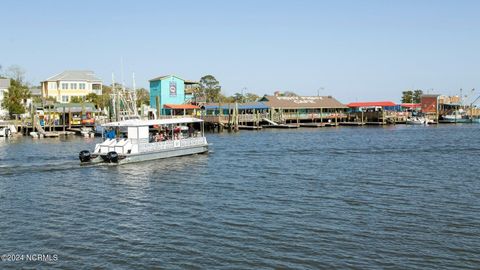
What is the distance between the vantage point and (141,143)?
135ft

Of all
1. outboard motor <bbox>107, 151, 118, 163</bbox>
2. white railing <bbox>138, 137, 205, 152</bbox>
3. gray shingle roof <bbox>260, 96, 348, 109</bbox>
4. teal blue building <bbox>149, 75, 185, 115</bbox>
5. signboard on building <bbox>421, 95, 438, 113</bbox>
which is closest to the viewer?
outboard motor <bbox>107, 151, 118, 163</bbox>

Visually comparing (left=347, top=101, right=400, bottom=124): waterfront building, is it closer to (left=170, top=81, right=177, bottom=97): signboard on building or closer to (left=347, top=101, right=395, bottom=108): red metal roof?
(left=347, top=101, right=395, bottom=108): red metal roof

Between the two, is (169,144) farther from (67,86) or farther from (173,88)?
(67,86)

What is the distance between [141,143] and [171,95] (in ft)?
202

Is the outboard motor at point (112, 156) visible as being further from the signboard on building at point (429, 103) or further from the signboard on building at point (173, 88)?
the signboard on building at point (429, 103)

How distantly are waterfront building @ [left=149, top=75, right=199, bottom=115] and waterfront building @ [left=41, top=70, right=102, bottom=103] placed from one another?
16382mm

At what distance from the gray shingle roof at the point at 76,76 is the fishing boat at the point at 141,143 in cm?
6836

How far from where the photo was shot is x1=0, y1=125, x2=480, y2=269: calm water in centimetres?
1650

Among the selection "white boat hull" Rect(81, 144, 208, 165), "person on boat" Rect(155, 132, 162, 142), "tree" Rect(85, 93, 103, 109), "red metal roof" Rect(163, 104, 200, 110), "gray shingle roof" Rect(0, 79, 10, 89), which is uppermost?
"gray shingle roof" Rect(0, 79, 10, 89)

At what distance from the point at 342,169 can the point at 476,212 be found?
15228mm

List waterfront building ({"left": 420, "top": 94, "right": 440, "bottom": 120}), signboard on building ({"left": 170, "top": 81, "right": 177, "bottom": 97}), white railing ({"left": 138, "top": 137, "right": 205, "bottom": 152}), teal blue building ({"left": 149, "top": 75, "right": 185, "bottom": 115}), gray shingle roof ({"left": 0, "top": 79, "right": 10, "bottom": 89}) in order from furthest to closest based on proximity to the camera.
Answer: waterfront building ({"left": 420, "top": 94, "right": 440, "bottom": 120}) < gray shingle roof ({"left": 0, "top": 79, "right": 10, "bottom": 89}) < signboard on building ({"left": 170, "top": 81, "right": 177, "bottom": 97}) < teal blue building ({"left": 149, "top": 75, "right": 185, "bottom": 115}) < white railing ({"left": 138, "top": 137, "right": 205, "bottom": 152})

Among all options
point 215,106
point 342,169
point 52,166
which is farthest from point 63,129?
point 342,169

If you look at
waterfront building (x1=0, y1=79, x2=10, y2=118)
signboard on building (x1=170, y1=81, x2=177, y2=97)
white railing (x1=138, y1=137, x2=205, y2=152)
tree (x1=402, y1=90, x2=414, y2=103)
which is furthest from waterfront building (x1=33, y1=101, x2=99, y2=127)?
tree (x1=402, y1=90, x2=414, y2=103)

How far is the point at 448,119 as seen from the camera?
399 feet
